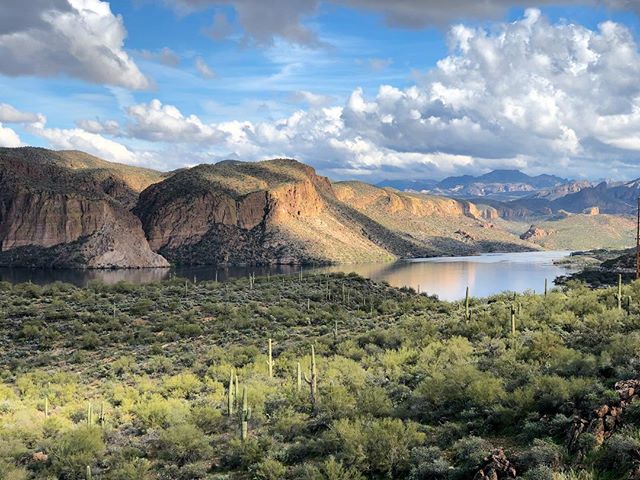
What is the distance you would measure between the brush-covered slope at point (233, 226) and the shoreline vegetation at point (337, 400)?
133576 mm

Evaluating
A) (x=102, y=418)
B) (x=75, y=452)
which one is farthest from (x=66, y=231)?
(x=75, y=452)

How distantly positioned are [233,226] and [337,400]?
559 feet

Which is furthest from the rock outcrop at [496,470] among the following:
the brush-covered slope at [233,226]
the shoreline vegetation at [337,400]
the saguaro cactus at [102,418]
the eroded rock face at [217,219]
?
the eroded rock face at [217,219]

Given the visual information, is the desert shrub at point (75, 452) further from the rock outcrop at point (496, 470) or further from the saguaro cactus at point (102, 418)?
the rock outcrop at point (496, 470)

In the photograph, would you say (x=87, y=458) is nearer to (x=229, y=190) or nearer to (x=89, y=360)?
(x=89, y=360)

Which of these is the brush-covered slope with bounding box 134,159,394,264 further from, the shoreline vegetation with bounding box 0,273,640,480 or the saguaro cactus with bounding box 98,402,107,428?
the saguaro cactus with bounding box 98,402,107,428

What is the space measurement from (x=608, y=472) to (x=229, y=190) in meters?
189

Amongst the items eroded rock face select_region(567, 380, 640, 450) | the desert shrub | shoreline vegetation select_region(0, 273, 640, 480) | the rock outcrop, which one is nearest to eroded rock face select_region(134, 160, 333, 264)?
shoreline vegetation select_region(0, 273, 640, 480)

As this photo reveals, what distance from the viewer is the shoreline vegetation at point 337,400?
11.0 metres

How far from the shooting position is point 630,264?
79750 mm

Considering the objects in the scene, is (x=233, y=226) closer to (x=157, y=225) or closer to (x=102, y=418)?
(x=157, y=225)

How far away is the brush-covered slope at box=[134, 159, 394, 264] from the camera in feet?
559

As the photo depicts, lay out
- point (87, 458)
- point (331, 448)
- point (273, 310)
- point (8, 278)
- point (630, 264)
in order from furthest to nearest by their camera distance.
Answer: point (8, 278), point (630, 264), point (273, 310), point (87, 458), point (331, 448)

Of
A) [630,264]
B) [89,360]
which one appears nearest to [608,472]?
[89,360]
